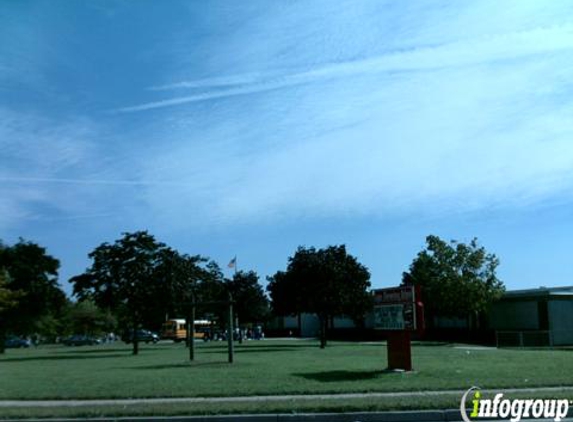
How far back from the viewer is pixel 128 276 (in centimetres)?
4553

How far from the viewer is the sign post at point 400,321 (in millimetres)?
24188

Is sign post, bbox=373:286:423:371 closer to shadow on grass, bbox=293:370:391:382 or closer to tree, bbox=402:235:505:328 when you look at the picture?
shadow on grass, bbox=293:370:391:382

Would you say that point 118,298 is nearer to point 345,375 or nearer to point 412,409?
Result: point 345,375

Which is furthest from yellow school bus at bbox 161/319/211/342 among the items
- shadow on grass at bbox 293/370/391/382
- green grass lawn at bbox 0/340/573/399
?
shadow on grass at bbox 293/370/391/382

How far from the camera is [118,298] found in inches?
1786

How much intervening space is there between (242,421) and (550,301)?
48478 mm

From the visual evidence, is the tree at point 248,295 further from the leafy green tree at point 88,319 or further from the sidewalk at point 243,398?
the sidewalk at point 243,398

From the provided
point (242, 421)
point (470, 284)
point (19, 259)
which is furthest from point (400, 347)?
point (19, 259)

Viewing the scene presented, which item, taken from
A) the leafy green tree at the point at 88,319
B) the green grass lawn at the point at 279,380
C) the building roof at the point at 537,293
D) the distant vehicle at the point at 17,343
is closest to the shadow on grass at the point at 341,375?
the green grass lawn at the point at 279,380

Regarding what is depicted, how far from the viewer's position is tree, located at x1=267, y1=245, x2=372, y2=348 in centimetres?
4962

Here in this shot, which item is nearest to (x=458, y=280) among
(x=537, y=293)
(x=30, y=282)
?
(x=537, y=293)

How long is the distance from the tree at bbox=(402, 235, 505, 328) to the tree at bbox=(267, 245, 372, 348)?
9.53 meters

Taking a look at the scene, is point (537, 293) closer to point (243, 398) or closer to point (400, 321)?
point (400, 321)

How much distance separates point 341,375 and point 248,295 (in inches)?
2135
